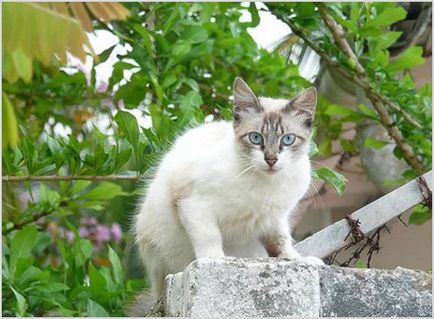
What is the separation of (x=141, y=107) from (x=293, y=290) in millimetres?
3275

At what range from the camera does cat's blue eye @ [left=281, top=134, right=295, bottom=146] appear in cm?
317

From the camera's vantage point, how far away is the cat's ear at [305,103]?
10.6 ft

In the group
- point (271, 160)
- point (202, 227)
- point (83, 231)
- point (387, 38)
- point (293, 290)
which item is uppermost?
point (293, 290)

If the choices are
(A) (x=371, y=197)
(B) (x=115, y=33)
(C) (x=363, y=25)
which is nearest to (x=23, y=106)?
(B) (x=115, y=33)

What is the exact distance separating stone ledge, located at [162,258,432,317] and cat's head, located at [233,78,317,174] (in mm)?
685

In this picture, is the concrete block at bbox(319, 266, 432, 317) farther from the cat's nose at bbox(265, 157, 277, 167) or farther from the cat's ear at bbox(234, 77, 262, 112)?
the cat's ear at bbox(234, 77, 262, 112)

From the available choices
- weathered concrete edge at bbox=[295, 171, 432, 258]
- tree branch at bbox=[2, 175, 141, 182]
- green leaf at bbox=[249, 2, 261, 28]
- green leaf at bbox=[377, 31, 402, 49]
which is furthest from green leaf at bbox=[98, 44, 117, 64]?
weathered concrete edge at bbox=[295, 171, 432, 258]

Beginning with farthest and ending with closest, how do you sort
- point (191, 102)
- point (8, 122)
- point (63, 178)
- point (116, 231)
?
1. point (116, 231)
2. point (191, 102)
3. point (63, 178)
4. point (8, 122)

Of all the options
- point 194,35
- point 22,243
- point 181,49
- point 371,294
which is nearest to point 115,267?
point 22,243

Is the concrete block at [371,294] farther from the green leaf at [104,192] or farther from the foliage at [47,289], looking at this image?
the green leaf at [104,192]

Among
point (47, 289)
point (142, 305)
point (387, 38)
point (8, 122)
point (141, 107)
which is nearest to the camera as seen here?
point (8, 122)

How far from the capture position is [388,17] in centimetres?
482

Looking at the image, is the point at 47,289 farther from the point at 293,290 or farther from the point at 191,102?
the point at 293,290

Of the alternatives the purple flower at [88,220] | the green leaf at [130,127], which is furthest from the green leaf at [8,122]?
the purple flower at [88,220]
